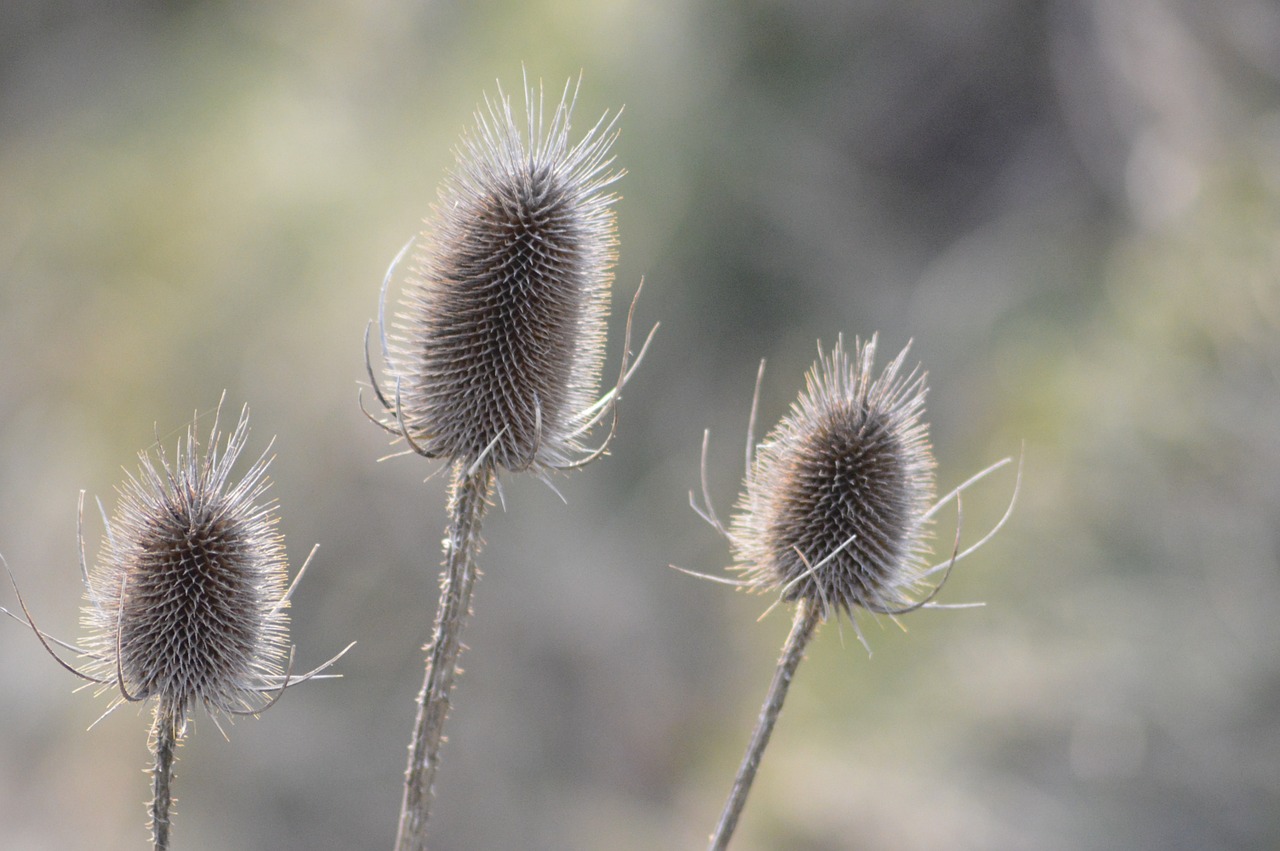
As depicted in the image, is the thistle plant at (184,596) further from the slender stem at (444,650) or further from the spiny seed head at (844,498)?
the spiny seed head at (844,498)

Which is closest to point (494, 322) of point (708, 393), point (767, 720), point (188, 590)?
point (188, 590)

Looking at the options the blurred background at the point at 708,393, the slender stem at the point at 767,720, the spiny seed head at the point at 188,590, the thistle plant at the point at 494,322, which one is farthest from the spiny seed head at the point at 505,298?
the blurred background at the point at 708,393

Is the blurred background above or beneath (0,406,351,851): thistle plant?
above

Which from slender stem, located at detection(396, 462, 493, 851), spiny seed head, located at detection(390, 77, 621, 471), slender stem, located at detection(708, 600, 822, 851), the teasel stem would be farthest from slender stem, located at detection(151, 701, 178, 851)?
slender stem, located at detection(708, 600, 822, 851)

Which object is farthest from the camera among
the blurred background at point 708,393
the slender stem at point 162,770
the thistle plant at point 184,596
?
the blurred background at point 708,393

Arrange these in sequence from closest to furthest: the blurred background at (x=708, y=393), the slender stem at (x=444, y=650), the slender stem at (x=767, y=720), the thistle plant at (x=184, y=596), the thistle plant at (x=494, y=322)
→ the thistle plant at (x=184, y=596) → the slender stem at (x=767, y=720) → the slender stem at (x=444, y=650) → the thistle plant at (x=494, y=322) → the blurred background at (x=708, y=393)

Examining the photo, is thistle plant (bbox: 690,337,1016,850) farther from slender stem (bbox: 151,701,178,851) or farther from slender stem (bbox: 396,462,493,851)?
slender stem (bbox: 151,701,178,851)

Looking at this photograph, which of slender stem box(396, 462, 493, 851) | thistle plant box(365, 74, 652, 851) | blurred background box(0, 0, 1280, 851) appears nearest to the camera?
slender stem box(396, 462, 493, 851)
